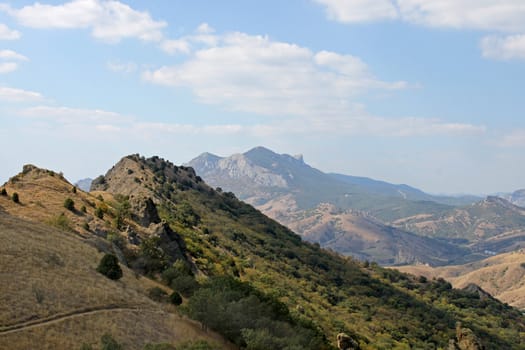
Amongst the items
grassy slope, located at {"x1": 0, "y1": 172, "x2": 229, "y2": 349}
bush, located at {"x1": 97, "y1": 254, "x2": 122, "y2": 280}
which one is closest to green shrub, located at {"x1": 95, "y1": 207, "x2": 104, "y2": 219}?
grassy slope, located at {"x1": 0, "y1": 172, "x2": 229, "y2": 349}

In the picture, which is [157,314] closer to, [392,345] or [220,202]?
[392,345]

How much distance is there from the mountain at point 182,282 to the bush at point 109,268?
0.67 meters

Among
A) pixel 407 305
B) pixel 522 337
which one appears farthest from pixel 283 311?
pixel 522 337

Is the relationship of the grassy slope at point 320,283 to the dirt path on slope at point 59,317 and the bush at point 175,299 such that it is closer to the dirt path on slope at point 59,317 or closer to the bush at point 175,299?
the bush at point 175,299

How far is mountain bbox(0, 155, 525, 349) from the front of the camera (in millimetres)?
34812

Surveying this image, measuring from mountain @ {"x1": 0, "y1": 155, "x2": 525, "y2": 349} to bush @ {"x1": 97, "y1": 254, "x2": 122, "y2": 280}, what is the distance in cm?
67

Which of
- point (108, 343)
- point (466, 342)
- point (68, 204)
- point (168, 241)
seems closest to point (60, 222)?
point (68, 204)

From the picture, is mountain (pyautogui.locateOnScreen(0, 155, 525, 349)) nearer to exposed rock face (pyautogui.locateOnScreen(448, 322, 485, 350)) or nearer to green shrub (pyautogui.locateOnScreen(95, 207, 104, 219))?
green shrub (pyautogui.locateOnScreen(95, 207, 104, 219))

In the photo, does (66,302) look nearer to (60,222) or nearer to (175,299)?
(175,299)

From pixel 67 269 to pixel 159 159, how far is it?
14493 centimetres

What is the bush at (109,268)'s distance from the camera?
139 feet

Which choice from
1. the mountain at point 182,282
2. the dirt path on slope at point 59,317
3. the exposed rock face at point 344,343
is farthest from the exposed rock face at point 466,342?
the dirt path on slope at point 59,317

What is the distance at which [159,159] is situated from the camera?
18225cm

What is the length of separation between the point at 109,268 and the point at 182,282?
9.30 metres
